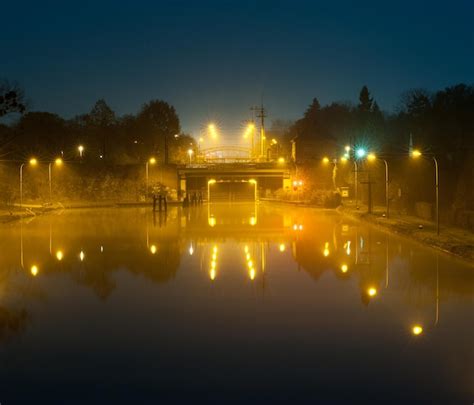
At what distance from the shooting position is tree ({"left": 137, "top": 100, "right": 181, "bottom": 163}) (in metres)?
107

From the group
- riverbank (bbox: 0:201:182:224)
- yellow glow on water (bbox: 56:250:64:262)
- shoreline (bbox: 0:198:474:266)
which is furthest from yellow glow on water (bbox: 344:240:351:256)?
riverbank (bbox: 0:201:182:224)

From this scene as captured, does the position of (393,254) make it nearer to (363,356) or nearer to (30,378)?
(363,356)

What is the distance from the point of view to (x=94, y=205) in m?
67.9

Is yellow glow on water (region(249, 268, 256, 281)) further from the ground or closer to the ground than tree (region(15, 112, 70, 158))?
closer to the ground

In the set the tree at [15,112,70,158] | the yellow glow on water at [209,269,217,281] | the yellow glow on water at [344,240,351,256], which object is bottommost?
the yellow glow on water at [344,240,351,256]

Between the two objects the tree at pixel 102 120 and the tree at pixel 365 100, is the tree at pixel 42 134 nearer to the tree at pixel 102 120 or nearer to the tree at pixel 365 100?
the tree at pixel 102 120

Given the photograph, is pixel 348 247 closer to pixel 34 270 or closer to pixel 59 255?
pixel 59 255

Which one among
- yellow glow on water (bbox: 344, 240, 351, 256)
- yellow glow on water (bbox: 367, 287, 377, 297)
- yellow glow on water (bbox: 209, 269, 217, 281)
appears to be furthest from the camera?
yellow glow on water (bbox: 344, 240, 351, 256)

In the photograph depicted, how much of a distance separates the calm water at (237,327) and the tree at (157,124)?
8565cm

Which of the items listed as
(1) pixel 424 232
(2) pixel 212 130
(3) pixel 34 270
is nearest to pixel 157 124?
(2) pixel 212 130

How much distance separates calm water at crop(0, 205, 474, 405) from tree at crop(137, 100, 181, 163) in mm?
85652

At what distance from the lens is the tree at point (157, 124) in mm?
107125

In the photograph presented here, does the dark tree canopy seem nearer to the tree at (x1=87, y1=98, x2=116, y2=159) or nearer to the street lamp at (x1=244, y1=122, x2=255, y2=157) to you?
the tree at (x1=87, y1=98, x2=116, y2=159)

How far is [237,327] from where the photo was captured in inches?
438
